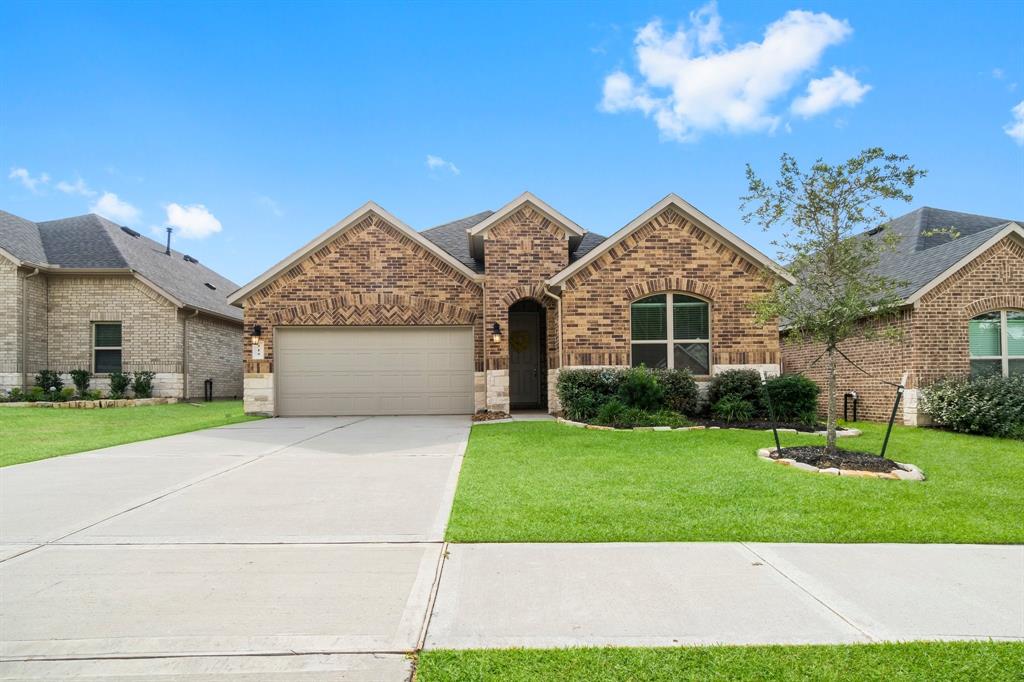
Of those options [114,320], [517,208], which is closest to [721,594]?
[517,208]

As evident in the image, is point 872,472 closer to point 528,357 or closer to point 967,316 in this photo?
point 967,316

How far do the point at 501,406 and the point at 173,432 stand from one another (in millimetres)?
7491

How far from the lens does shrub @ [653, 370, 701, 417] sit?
40.3 feet

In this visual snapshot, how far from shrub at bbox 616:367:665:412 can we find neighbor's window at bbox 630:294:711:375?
1492 millimetres

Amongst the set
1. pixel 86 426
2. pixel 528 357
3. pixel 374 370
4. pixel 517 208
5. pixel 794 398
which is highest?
pixel 517 208

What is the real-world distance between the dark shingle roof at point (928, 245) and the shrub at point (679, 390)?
4412 millimetres

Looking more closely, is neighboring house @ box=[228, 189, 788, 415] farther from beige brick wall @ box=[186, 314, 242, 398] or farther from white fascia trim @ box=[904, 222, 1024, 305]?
beige brick wall @ box=[186, 314, 242, 398]

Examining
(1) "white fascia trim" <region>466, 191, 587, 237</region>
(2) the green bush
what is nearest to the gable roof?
(1) "white fascia trim" <region>466, 191, 587, 237</region>

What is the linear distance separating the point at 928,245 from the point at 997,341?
460 cm

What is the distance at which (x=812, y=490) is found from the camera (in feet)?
19.6

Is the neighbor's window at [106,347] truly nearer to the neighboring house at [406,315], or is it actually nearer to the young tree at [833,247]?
the neighboring house at [406,315]

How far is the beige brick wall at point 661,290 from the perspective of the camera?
1323 cm

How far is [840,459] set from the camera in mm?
7250

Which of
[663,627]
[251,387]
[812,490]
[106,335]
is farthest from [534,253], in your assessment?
[106,335]
